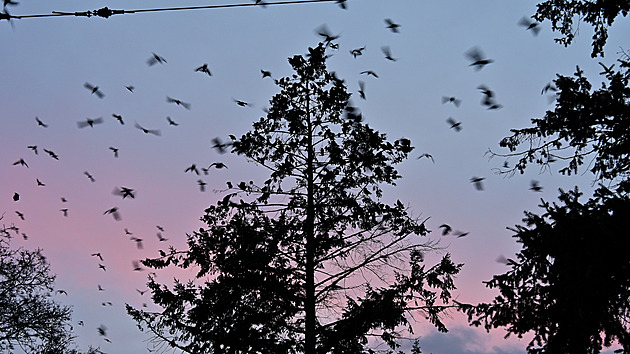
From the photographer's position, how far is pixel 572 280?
8.68 metres

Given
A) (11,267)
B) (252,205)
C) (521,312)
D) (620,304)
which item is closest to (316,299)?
(252,205)

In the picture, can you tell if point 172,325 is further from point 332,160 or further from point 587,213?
point 587,213

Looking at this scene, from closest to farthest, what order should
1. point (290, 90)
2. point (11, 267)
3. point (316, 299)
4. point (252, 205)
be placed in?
Answer: point (316, 299), point (252, 205), point (290, 90), point (11, 267)

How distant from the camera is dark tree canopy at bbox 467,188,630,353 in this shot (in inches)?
327

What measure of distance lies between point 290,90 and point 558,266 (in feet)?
29.9

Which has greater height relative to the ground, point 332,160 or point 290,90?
point 290,90

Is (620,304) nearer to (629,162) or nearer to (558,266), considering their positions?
(558,266)

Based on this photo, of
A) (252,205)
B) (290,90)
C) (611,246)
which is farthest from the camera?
(290,90)

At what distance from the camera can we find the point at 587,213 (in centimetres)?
858

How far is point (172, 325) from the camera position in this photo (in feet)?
44.4

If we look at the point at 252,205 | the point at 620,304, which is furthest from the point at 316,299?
the point at 620,304

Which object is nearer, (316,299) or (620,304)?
(620,304)

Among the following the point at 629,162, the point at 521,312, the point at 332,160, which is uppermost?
the point at 332,160

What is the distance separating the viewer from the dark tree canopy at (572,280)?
8.30 meters
